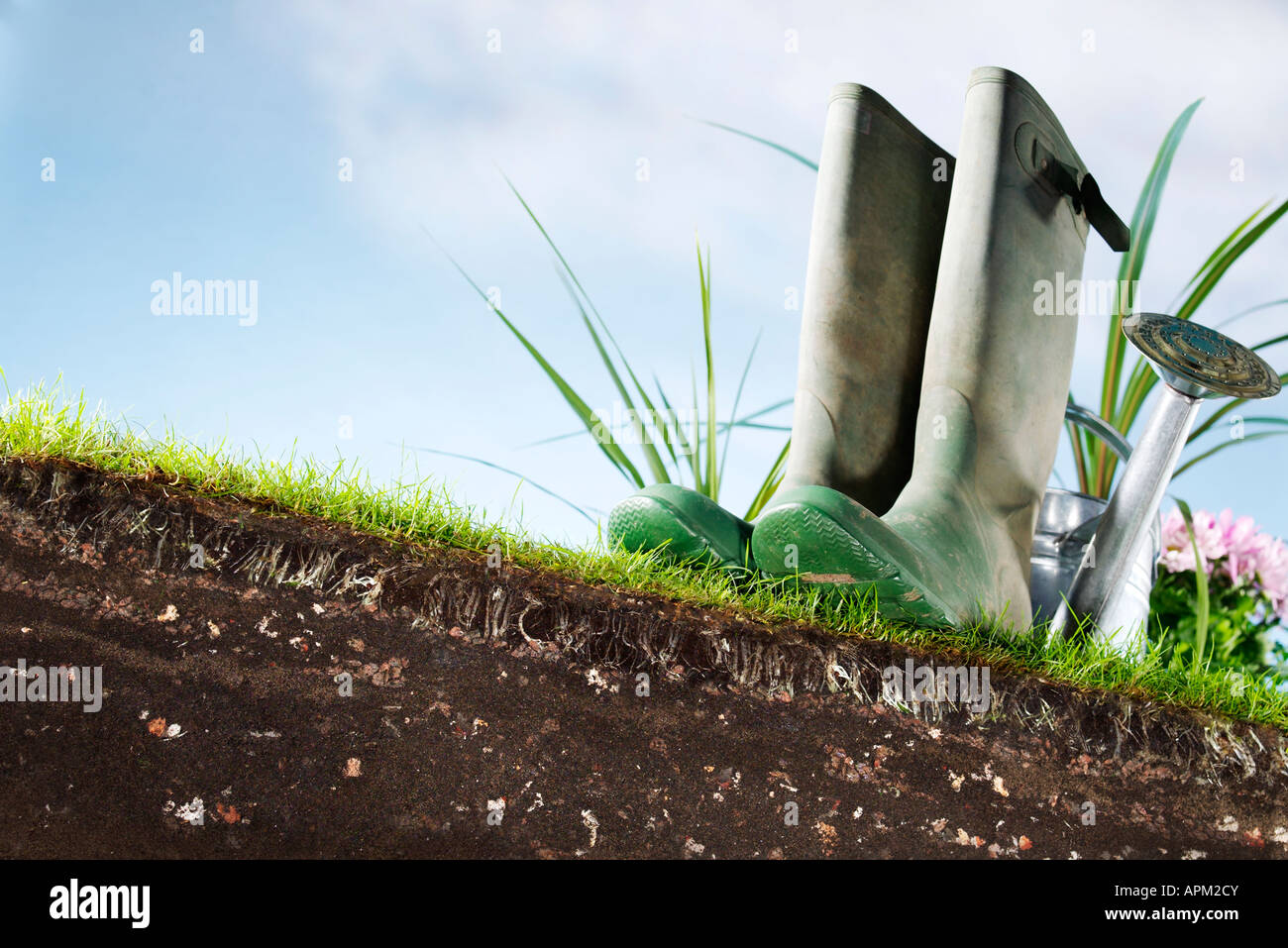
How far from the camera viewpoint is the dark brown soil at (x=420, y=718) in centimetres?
69

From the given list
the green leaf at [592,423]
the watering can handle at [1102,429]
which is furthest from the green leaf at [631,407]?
the watering can handle at [1102,429]

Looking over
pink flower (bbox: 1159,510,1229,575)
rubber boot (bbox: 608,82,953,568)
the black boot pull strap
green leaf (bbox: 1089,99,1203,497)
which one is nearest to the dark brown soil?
rubber boot (bbox: 608,82,953,568)

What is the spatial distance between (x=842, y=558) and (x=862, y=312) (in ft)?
1.50

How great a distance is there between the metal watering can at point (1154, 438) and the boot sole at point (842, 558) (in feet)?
0.89

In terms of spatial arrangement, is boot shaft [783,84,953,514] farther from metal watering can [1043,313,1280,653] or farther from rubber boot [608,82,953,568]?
metal watering can [1043,313,1280,653]

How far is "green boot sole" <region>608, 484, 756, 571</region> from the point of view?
2.90 feet

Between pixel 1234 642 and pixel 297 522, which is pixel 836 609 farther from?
pixel 1234 642

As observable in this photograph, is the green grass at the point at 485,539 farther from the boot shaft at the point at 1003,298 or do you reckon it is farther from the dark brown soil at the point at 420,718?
the boot shaft at the point at 1003,298

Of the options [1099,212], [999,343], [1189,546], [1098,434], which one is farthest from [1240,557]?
[999,343]

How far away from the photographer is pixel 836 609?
2.71 feet

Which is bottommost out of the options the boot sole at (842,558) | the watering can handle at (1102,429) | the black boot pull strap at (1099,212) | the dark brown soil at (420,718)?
the dark brown soil at (420,718)

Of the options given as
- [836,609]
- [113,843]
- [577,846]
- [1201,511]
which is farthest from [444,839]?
[1201,511]

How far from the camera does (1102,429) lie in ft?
4.07

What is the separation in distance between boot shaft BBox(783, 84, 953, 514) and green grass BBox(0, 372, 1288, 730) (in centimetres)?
27
